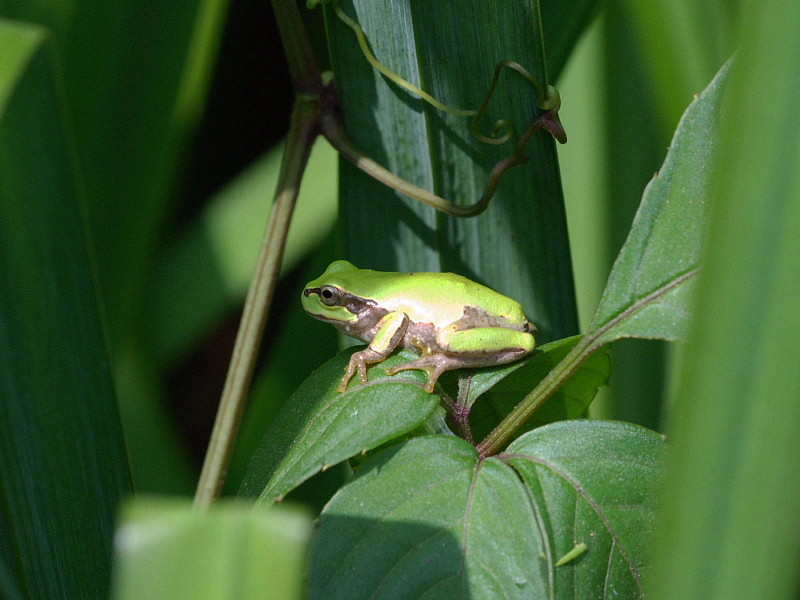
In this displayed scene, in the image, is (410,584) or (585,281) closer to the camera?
(410,584)

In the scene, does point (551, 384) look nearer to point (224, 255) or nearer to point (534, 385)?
point (534, 385)

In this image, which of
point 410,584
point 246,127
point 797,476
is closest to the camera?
point 797,476

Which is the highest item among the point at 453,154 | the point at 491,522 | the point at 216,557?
the point at 453,154

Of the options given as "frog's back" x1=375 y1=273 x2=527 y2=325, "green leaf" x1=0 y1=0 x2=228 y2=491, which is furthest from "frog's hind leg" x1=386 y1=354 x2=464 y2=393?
"green leaf" x1=0 y1=0 x2=228 y2=491

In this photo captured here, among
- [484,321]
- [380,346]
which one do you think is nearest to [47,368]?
[380,346]

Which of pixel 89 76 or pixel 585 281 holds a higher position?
pixel 89 76

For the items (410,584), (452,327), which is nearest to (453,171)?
(452,327)

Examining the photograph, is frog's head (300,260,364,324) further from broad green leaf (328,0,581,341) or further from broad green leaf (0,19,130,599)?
broad green leaf (0,19,130,599)

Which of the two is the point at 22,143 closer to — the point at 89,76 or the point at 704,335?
the point at 89,76

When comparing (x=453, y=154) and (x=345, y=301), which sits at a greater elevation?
(x=453, y=154)
